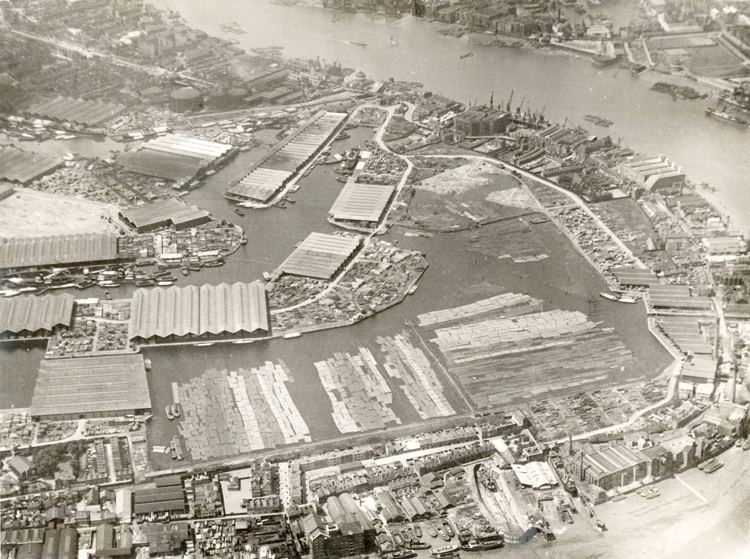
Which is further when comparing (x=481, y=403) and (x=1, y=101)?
(x=1, y=101)

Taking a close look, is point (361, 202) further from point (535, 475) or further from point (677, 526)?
point (677, 526)

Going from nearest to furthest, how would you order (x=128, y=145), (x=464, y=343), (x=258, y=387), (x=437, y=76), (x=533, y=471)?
(x=533, y=471) → (x=258, y=387) → (x=464, y=343) → (x=128, y=145) → (x=437, y=76)

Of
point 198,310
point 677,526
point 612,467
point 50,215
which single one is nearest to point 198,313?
point 198,310

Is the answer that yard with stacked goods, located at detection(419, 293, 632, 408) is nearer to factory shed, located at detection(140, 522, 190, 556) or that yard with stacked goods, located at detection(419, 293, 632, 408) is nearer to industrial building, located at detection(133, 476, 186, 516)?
industrial building, located at detection(133, 476, 186, 516)

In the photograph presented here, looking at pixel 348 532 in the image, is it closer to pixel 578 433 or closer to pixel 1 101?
pixel 578 433

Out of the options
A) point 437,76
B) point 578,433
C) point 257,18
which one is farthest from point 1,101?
point 578,433

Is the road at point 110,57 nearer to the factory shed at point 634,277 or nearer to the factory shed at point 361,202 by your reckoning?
the factory shed at point 361,202

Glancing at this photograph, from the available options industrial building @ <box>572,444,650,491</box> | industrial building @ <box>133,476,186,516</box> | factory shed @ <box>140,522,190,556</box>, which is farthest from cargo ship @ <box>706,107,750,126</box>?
factory shed @ <box>140,522,190,556</box>
